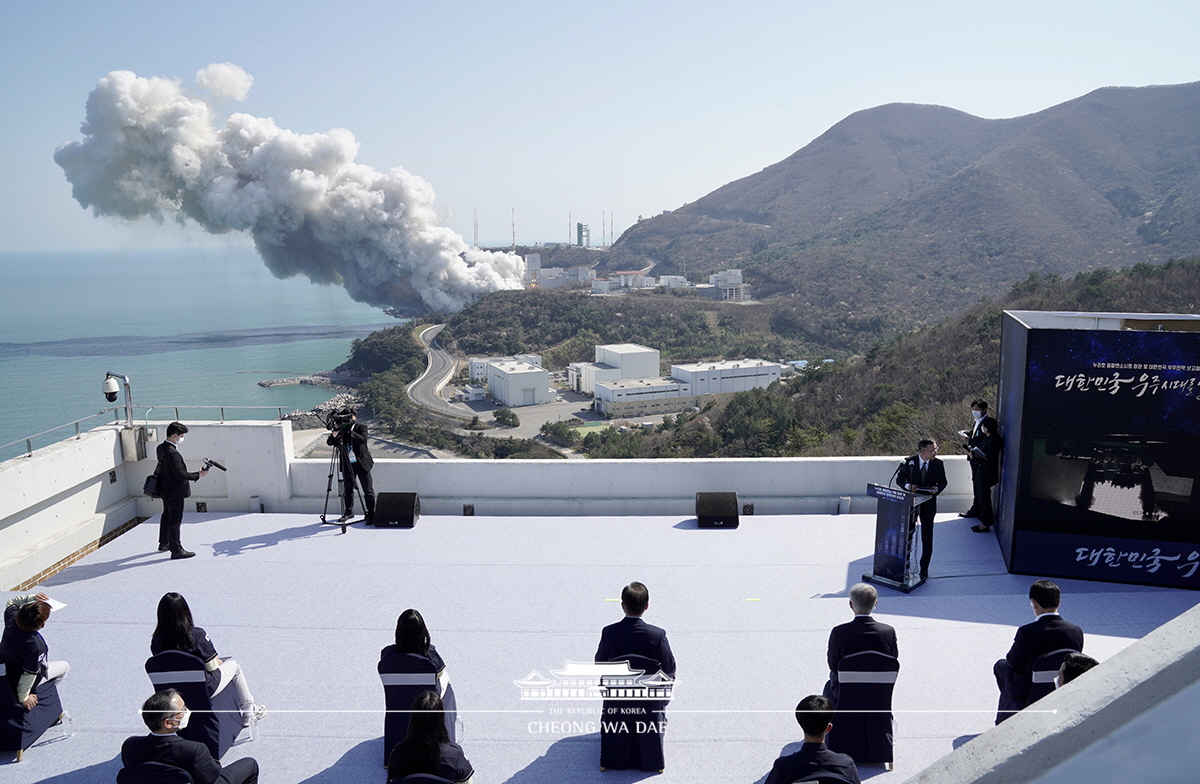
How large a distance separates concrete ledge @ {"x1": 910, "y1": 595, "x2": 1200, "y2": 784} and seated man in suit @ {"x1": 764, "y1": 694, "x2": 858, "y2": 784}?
134 cm

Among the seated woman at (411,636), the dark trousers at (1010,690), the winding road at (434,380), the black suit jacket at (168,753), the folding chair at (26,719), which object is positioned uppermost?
the seated woman at (411,636)

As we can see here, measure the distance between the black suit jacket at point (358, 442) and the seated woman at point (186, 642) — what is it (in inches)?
129

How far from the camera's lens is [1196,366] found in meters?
5.49

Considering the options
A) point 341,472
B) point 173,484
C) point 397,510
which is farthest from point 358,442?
point 173,484

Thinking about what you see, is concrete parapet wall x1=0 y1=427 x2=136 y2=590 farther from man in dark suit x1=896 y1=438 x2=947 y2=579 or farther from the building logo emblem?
man in dark suit x1=896 y1=438 x2=947 y2=579

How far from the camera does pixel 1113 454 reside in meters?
5.72

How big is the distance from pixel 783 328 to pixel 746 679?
70.9 m

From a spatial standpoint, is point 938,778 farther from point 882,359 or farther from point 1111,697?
point 882,359

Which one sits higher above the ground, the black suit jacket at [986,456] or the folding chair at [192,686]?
the black suit jacket at [986,456]

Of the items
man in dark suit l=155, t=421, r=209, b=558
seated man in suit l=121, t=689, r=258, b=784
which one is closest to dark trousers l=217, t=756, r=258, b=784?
seated man in suit l=121, t=689, r=258, b=784

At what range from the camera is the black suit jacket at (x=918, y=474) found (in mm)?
5918

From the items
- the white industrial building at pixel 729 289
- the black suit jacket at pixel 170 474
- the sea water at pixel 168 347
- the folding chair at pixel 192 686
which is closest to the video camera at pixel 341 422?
the black suit jacket at pixel 170 474

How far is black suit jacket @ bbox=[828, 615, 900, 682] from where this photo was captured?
11.5ft

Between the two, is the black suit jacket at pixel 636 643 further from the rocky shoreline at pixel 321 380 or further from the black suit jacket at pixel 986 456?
the rocky shoreline at pixel 321 380
